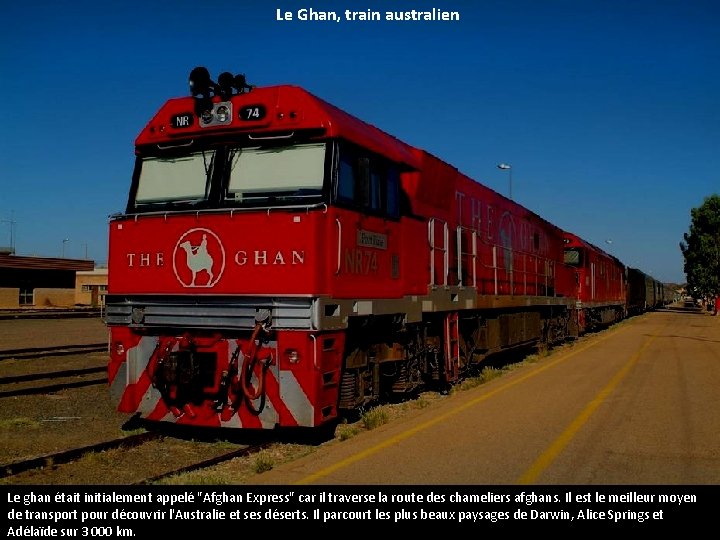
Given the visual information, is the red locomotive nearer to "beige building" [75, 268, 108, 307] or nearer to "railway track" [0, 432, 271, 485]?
"railway track" [0, 432, 271, 485]

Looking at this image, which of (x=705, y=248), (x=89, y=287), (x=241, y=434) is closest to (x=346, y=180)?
(x=241, y=434)

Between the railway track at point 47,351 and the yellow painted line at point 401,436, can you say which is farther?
the railway track at point 47,351

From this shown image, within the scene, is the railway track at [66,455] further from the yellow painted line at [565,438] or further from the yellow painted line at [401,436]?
the yellow painted line at [565,438]

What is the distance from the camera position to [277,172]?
7.38 meters

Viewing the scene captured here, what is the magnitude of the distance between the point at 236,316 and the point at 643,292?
55.3 m

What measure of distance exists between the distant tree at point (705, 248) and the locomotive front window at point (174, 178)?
214 ft

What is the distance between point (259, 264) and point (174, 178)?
1885 millimetres

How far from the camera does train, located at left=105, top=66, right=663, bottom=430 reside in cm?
688

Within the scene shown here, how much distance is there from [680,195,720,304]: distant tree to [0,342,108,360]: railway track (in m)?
59.9

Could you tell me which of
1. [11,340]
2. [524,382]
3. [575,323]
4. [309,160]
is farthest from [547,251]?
[11,340]

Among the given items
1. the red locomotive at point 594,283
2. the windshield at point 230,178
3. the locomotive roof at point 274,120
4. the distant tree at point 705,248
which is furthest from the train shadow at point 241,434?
the distant tree at point 705,248

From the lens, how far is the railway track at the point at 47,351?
16844mm

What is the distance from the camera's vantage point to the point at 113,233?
798cm

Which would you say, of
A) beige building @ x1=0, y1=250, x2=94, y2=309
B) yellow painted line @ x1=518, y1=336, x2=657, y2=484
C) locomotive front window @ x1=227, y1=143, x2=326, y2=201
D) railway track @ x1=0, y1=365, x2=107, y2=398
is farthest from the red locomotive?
beige building @ x1=0, y1=250, x2=94, y2=309
